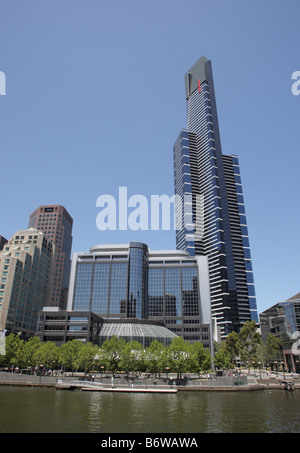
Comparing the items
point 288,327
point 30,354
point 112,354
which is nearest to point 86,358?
point 112,354

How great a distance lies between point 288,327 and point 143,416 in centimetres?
11900

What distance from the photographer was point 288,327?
467 feet

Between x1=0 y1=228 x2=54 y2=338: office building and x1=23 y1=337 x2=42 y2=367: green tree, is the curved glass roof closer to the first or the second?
x1=23 y1=337 x2=42 y2=367: green tree

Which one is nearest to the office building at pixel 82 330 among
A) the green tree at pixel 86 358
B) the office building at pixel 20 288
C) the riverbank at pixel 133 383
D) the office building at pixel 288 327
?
the green tree at pixel 86 358

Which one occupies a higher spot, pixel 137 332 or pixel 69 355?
pixel 137 332

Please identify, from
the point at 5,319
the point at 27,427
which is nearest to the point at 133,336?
the point at 5,319

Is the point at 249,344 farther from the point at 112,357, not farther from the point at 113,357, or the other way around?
the point at 112,357

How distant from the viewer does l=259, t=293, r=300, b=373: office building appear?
133750 millimetres

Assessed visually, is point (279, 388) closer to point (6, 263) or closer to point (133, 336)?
point (133, 336)

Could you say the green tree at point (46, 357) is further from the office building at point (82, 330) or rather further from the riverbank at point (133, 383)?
the office building at point (82, 330)

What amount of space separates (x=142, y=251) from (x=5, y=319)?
79.4 metres

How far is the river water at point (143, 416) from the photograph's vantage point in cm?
3716

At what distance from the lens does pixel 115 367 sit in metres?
95.9

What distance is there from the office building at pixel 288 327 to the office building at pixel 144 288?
34.0 metres
